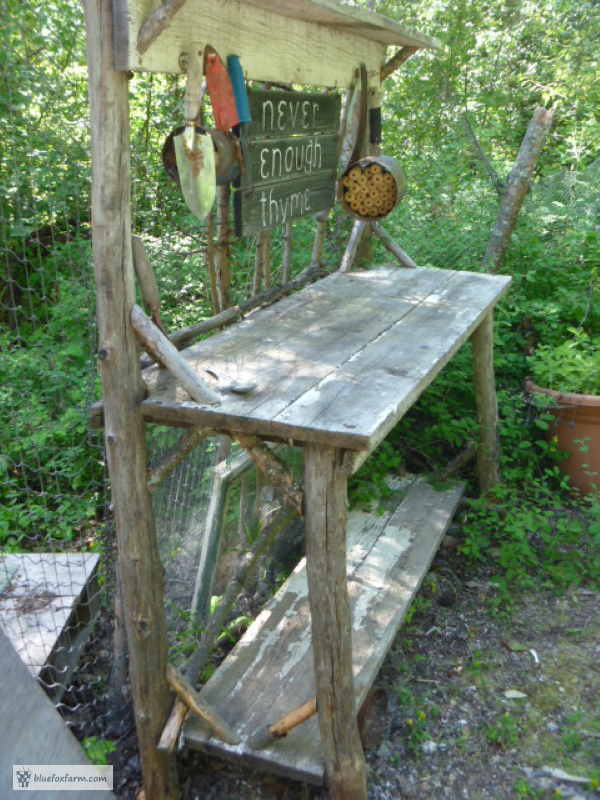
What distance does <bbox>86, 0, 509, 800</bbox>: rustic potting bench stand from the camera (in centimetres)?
190

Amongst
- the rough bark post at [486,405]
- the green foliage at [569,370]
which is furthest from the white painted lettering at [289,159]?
the green foliage at [569,370]

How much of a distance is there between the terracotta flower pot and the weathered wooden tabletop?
3.07 feet

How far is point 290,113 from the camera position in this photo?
2754 millimetres

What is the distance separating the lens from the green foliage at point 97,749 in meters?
2.51

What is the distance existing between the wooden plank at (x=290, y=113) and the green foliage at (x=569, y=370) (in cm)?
203

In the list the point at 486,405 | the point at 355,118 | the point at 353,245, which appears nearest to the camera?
the point at 355,118

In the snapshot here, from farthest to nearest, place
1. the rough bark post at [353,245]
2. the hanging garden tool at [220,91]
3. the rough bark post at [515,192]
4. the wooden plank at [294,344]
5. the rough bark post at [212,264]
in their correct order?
the rough bark post at [515,192]
the rough bark post at [353,245]
the rough bark post at [212,264]
the hanging garden tool at [220,91]
the wooden plank at [294,344]

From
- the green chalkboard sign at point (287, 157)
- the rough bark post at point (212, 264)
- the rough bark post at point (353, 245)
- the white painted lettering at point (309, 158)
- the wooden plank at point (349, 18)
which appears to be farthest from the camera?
the rough bark post at point (353, 245)

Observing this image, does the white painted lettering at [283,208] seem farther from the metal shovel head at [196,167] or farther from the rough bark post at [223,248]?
the metal shovel head at [196,167]

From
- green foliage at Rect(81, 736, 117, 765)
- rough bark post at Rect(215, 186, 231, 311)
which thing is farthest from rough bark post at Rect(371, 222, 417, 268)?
green foliage at Rect(81, 736, 117, 765)

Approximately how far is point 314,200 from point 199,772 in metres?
2.38

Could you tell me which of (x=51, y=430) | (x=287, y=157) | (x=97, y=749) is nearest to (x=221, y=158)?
(x=287, y=157)

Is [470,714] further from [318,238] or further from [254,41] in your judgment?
[254,41]

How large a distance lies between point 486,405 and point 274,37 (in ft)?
7.78
